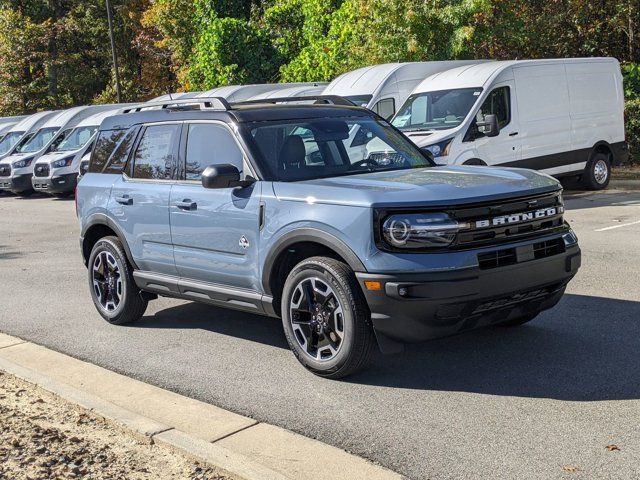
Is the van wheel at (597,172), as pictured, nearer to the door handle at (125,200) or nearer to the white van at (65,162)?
the door handle at (125,200)

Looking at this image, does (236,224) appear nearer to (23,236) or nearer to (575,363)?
(575,363)

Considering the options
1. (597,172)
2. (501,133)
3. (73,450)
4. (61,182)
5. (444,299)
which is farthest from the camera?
(61,182)

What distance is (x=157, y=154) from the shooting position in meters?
7.47

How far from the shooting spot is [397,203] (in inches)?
216

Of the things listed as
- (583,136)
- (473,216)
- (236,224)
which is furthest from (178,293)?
(583,136)

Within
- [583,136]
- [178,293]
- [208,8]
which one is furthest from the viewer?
[208,8]

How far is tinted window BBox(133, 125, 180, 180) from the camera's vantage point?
7.27 m

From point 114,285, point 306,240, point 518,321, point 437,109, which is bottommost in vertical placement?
point 518,321

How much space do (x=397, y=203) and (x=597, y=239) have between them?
6.42 metres

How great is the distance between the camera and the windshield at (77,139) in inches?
981

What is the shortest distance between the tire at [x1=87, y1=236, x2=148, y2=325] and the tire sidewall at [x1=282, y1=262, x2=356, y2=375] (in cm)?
218

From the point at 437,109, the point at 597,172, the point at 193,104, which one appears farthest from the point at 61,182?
the point at 193,104

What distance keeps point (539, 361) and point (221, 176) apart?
97.5 inches

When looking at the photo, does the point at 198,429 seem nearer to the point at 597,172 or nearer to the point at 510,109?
the point at 510,109
